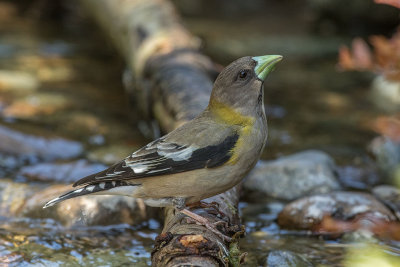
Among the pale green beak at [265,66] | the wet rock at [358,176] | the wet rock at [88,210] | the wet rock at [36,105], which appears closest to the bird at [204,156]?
the pale green beak at [265,66]

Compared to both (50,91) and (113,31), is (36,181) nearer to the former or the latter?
(50,91)

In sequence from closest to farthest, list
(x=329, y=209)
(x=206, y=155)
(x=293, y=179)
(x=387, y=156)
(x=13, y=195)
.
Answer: (x=206, y=155) < (x=329, y=209) < (x=13, y=195) < (x=293, y=179) < (x=387, y=156)

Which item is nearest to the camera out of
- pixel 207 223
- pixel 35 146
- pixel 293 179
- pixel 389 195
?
pixel 207 223

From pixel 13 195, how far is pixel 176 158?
2.40 meters

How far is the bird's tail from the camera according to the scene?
495 cm

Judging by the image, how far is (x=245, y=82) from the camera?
529 cm

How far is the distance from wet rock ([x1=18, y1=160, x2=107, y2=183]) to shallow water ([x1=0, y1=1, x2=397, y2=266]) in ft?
0.70

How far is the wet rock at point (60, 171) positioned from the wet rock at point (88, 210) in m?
0.80

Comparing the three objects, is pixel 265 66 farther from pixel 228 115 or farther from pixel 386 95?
pixel 386 95

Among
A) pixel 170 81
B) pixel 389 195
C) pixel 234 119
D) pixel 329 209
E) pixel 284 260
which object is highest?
pixel 170 81

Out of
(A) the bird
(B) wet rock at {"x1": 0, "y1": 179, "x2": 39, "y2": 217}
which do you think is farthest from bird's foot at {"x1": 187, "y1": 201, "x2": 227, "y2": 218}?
(B) wet rock at {"x1": 0, "y1": 179, "x2": 39, "y2": 217}

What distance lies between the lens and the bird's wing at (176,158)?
4.91 meters

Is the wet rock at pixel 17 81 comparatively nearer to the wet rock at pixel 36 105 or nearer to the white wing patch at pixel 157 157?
the wet rock at pixel 36 105

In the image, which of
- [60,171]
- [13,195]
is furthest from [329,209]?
[13,195]
